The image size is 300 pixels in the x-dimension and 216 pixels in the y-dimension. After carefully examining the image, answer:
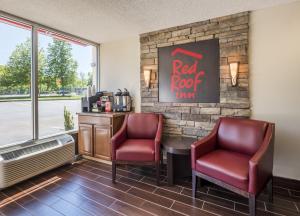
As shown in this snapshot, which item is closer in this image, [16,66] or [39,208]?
[39,208]

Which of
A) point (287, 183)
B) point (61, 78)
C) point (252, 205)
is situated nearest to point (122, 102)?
point (61, 78)

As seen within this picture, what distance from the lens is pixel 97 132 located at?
332 cm

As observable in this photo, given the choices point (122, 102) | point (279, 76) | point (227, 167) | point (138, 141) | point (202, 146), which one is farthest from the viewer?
point (122, 102)

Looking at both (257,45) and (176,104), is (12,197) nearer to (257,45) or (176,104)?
(176,104)

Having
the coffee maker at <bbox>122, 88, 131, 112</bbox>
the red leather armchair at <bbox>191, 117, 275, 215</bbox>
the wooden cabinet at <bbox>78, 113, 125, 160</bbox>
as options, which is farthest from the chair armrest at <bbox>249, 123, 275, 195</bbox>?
the coffee maker at <bbox>122, 88, 131, 112</bbox>

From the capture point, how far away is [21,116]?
113 inches

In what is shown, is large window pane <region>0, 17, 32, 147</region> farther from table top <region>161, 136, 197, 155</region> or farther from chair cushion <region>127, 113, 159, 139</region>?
table top <region>161, 136, 197, 155</region>

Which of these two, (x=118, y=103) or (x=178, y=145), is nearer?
(x=178, y=145)

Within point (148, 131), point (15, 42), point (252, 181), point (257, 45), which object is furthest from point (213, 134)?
point (15, 42)

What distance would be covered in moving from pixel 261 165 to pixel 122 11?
96.8 inches

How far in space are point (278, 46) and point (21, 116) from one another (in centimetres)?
378

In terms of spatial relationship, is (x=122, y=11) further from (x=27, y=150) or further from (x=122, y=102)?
(x=27, y=150)

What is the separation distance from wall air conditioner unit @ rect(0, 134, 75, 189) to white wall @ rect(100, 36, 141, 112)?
4.53 ft

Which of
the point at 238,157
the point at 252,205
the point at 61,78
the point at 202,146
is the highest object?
the point at 61,78
